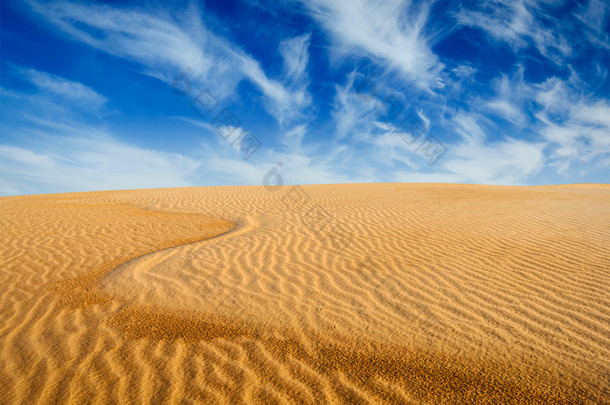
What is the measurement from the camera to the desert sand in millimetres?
2773

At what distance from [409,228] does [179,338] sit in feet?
22.3

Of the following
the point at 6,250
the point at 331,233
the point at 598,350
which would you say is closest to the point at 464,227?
the point at 331,233

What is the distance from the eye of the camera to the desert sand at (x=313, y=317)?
2773mm

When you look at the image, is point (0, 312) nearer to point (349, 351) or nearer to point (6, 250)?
point (6, 250)

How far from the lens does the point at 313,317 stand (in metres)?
4.04

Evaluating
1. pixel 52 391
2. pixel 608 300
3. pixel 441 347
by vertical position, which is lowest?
pixel 52 391

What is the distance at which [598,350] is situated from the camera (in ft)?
10.5

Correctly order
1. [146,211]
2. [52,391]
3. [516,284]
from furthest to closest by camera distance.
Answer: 1. [146,211]
2. [516,284]
3. [52,391]

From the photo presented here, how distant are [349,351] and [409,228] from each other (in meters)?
6.01

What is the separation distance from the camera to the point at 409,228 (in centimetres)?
869

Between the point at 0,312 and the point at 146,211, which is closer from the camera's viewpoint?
the point at 0,312

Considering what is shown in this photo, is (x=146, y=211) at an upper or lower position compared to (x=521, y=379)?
upper

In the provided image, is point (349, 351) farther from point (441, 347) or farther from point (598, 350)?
point (598, 350)

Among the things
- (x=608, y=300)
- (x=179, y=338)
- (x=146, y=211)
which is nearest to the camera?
(x=179, y=338)
